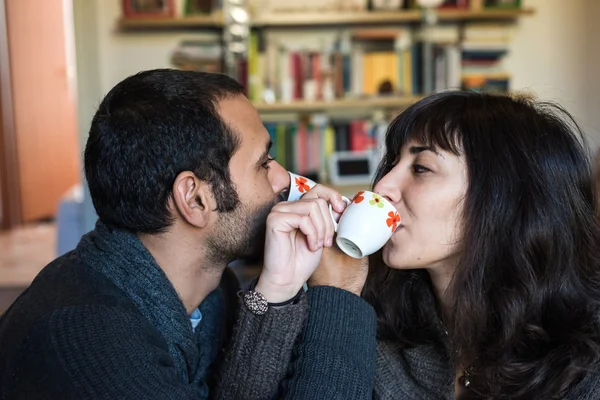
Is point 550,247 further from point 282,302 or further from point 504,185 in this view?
point 282,302

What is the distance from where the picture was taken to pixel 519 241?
117 cm

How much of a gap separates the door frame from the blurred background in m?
2.50

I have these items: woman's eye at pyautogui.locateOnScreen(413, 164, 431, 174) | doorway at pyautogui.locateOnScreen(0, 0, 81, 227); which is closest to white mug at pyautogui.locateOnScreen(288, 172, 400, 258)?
woman's eye at pyautogui.locateOnScreen(413, 164, 431, 174)

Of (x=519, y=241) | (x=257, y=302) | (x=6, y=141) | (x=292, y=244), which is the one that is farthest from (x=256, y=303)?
(x=6, y=141)

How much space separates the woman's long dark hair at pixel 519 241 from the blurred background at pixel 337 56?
2573mm

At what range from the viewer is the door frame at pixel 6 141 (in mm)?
6434

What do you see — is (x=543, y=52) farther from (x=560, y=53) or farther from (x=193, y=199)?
(x=193, y=199)

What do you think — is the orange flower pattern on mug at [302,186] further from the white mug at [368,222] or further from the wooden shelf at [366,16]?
the wooden shelf at [366,16]

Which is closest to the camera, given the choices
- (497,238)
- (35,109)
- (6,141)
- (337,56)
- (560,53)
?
(497,238)

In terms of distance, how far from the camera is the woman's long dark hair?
3.80 ft

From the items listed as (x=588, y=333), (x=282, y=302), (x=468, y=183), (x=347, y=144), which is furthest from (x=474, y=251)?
(x=347, y=144)

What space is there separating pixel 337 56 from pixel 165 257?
287 centimetres

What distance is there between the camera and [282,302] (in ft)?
3.77

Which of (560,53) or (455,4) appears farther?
Answer: (560,53)
